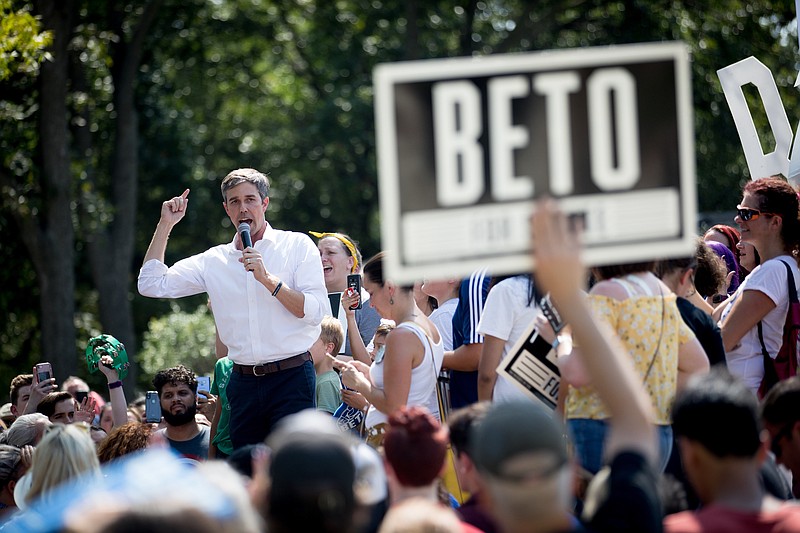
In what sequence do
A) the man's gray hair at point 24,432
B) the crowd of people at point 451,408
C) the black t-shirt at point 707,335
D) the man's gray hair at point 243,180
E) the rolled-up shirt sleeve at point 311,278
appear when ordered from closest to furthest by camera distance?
the crowd of people at point 451,408 < the black t-shirt at point 707,335 < the rolled-up shirt sleeve at point 311,278 < the man's gray hair at point 243,180 < the man's gray hair at point 24,432

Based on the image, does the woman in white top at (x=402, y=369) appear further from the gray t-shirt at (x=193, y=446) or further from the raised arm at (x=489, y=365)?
the gray t-shirt at (x=193, y=446)

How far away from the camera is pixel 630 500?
3023mm

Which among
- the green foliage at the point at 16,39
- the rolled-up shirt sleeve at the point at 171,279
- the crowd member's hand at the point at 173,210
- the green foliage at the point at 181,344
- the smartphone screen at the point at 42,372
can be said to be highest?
the green foliage at the point at 16,39

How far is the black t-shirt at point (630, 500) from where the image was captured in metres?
3.03

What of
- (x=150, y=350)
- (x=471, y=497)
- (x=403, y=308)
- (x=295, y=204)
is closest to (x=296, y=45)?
(x=295, y=204)

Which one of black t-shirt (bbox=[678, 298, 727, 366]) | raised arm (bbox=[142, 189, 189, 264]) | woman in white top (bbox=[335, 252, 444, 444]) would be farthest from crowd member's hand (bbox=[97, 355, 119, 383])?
black t-shirt (bbox=[678, 298, 727, 366])

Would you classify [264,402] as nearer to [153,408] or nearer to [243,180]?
[243,180]

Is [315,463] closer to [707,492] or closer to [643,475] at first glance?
→ [643,475]

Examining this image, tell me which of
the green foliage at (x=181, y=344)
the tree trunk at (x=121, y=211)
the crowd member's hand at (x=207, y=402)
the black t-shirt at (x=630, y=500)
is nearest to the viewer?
the black t-shirt at (x=630, y=500)

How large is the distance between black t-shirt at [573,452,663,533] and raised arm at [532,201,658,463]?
0.04 metres

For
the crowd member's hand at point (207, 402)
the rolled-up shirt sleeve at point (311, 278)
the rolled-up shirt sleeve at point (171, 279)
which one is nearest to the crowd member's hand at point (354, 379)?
the rolled-up shirt sleeve at point (311, 278)

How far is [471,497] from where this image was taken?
13.0ft

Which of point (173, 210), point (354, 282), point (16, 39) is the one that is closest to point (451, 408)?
point (354, 282)

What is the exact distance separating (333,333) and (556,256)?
15.9 feet
